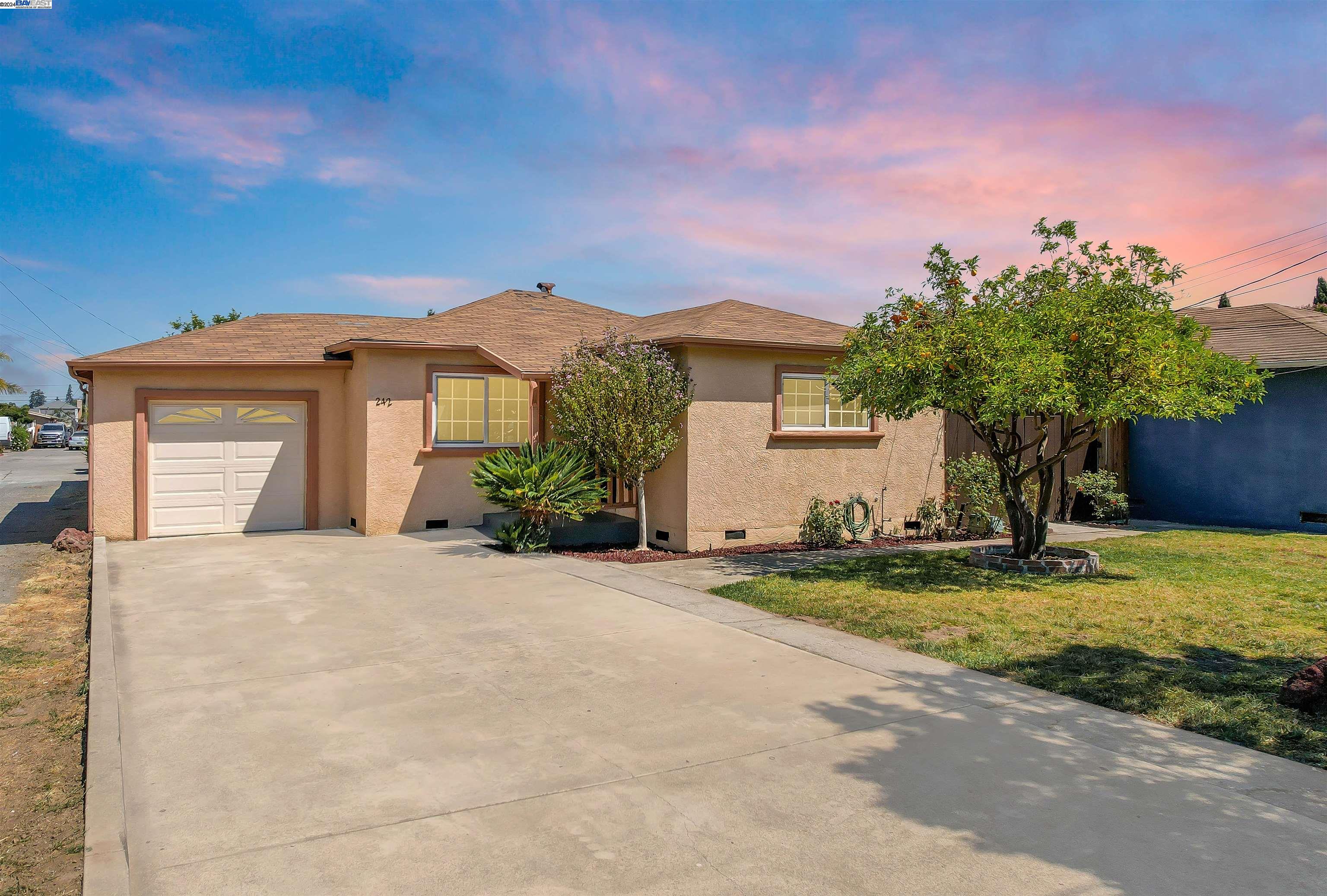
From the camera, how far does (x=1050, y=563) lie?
34.6 feet

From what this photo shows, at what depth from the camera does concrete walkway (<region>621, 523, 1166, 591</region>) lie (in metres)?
10.4

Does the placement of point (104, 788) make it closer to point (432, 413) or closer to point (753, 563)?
point (753, 563)

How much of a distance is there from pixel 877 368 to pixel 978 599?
300 centimetres

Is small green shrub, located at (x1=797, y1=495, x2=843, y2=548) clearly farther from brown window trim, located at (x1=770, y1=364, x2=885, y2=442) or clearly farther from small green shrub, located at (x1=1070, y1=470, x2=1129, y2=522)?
small green shrub, located at (x1=1070, y1=470, x2=1129, y2=522)

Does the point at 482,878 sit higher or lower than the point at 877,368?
lower

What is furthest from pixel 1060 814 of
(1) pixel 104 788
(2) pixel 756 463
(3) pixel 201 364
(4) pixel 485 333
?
(3) pixel 201 364

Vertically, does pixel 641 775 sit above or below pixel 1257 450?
below

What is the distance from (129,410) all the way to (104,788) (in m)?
11.6

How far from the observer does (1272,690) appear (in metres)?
5.80

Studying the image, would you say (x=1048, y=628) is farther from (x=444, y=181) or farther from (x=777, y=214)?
(x=444, y=181)

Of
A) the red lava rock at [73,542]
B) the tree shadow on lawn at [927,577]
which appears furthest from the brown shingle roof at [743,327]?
the red lava rock at [73,542]

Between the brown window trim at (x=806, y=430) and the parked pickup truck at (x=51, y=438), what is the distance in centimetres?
6467

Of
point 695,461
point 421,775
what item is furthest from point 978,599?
point 421,775

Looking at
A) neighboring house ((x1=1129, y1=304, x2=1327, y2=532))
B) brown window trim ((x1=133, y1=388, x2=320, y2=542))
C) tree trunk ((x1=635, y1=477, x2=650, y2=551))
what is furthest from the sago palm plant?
neighboring house ((x1=1129, y1=304, x2=1327, y2=532))
